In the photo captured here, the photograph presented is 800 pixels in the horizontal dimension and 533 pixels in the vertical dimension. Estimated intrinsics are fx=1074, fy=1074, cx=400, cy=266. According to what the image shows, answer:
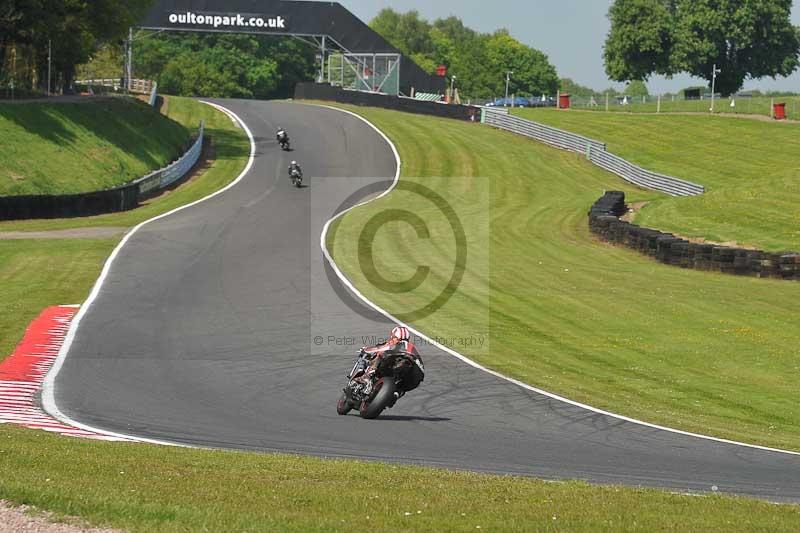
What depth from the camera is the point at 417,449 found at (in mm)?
13570

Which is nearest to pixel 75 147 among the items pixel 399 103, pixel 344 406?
pixel 399 103

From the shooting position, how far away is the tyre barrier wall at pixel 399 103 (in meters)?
72.7

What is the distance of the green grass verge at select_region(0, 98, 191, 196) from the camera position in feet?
143

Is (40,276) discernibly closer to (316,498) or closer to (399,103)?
(316,498)

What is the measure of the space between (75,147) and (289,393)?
34.0m

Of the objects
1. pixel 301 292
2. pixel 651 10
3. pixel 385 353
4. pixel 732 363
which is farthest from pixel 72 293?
pixel 651 10

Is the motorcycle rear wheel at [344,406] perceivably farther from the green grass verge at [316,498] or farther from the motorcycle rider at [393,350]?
the green grass verge at [316,498]

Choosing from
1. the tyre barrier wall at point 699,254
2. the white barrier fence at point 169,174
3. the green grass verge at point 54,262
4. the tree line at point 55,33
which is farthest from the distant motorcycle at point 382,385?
the tree line at point 55,33

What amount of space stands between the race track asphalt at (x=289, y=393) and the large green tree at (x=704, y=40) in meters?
96.7

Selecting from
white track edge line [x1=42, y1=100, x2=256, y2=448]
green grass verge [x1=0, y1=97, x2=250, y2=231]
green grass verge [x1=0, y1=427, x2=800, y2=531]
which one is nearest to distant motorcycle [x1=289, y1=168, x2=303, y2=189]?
green grass verge [x1=0, y1=97, x2=250, y2=231]

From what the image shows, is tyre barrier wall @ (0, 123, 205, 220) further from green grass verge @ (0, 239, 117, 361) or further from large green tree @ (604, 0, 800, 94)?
large green tree @ (604, 0, 800, 94)

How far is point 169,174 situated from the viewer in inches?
1907

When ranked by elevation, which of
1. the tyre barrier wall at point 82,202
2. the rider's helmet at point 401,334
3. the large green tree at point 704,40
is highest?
the large green tree at point 704,40

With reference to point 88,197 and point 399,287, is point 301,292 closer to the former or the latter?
point 399,287
